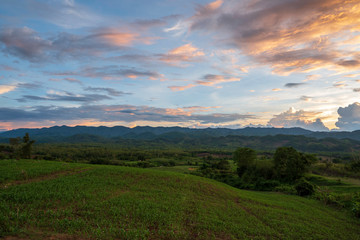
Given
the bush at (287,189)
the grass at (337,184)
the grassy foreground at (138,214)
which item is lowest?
the bush at (287,189)

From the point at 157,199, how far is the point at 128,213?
19.3 ft

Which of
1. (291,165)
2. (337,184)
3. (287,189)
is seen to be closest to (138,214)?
(287,189)

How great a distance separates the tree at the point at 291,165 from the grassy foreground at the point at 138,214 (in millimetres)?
28121

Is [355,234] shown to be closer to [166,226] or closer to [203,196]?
[203,196]

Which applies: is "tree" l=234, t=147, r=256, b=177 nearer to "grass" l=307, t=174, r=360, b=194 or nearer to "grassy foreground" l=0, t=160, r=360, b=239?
"grass" l=307, t=174, r=360, b=194

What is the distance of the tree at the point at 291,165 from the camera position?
5691cm

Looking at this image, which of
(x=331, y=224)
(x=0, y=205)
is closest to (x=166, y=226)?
(x=0, y=205)

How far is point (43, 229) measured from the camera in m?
13.8

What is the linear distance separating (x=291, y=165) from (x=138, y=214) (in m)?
56.6

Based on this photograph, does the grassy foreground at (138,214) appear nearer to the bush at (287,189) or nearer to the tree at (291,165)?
the bush at (287,189)

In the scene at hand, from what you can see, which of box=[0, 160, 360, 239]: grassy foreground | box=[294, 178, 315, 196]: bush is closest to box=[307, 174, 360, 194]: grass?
box=[294, 178, 315, 196]: bush

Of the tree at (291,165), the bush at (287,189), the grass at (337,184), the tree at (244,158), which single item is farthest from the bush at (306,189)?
the tree at (244,158)

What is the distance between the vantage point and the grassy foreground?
578 inches

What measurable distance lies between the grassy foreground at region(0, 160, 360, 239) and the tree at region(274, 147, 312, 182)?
28.1 m
